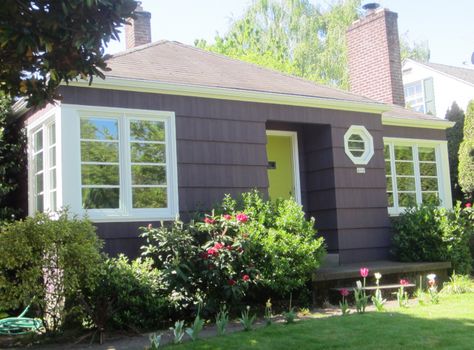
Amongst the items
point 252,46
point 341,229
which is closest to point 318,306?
point 341,229

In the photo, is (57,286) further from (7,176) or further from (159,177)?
(7,176)

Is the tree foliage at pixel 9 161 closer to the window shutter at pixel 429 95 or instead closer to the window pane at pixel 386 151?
the window pane at pixel 386 151

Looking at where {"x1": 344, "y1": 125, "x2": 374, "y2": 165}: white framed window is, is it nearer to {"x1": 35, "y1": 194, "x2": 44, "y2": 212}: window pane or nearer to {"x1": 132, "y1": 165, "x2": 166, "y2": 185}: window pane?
{"x1": 132, "y1": 165, "x2": 166, "y2": 185}: window pane

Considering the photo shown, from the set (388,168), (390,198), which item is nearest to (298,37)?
(388,168)

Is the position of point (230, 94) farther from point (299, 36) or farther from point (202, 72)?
point (299, 36)

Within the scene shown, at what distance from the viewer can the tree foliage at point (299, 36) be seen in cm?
3381

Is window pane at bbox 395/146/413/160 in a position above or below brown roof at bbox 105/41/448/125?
below

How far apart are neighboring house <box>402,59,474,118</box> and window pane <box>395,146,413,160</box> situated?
43.5 feet

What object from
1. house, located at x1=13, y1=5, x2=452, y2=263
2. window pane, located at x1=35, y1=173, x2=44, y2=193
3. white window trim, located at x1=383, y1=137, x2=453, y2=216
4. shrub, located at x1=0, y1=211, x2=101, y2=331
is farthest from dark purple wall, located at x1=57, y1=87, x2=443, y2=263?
window pane, located at x1=35, y1=173, x2=44, y2=193

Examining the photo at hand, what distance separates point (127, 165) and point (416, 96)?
2261 centimetres

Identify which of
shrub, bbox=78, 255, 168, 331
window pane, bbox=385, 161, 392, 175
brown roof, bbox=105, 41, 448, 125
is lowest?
shrub, bbox=78, 255, 168, 331

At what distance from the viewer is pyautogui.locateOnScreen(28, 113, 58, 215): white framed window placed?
376 inches

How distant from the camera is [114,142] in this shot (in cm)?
951

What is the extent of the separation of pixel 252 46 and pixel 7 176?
2496 centimetres
